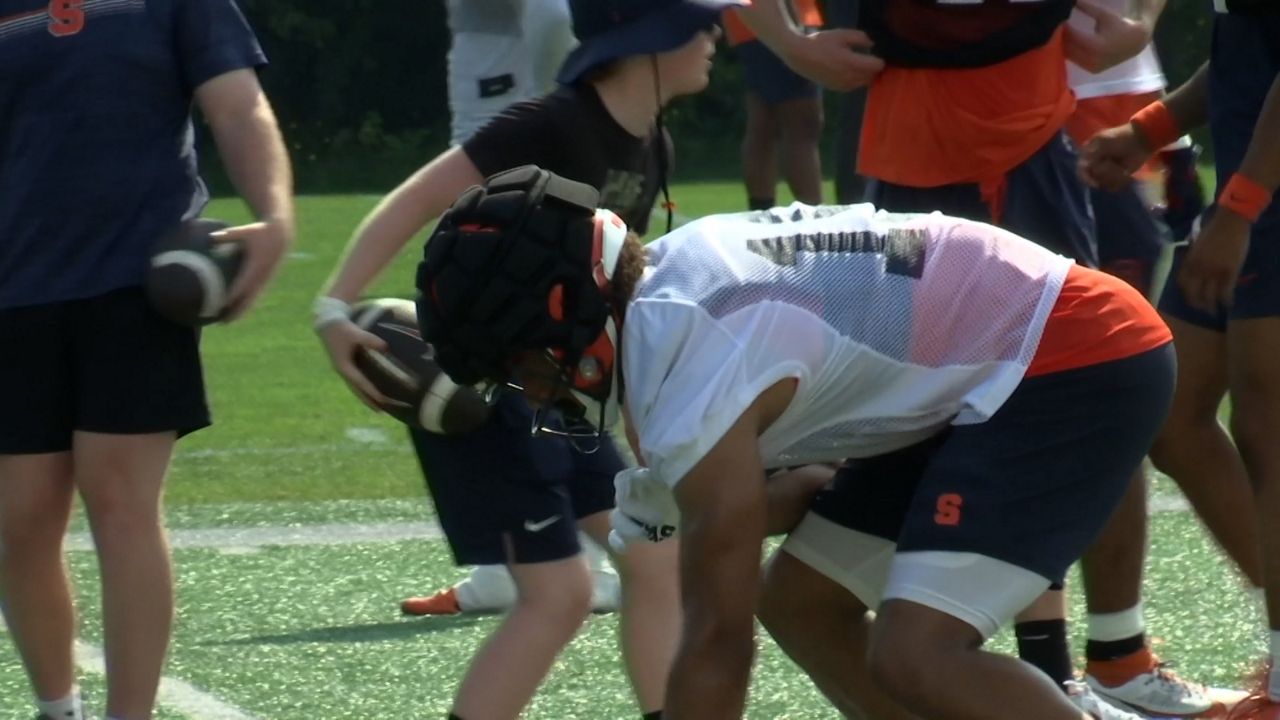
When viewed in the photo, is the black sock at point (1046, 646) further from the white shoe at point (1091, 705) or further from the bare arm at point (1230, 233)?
the bare arm at point (1230, 233)

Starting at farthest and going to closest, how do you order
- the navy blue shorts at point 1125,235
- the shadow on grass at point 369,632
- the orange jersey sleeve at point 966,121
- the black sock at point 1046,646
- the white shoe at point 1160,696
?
the shadow on grass at point 369,632 < the navy blue shorts at point 1125,235 < the orange jersey sleeve at point 966,121 < the white shoe at point 1160,696 < the black sock at point 1046,646

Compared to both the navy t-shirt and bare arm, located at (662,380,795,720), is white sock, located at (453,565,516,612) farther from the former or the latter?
bare arm, located at (662,380,795,720)

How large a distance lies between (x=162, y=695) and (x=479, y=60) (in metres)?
2.32

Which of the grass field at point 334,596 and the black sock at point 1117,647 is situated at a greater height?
the black sock at point 1117,647

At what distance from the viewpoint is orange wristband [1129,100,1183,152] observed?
15.1ft

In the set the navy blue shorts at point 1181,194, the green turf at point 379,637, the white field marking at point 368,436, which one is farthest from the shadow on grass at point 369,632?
the white field marking at point 368,436

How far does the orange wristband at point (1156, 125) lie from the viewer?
4.59 metres

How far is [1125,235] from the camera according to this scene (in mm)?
4910

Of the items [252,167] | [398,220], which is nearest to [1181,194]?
[398,220]

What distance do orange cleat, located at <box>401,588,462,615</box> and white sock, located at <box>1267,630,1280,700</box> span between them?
212cm

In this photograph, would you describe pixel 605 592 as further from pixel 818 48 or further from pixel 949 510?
pixel 949 510

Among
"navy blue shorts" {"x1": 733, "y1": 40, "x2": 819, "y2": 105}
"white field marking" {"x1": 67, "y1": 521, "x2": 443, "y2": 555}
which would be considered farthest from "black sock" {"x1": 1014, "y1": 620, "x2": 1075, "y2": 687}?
"navy blue shorts" {"x1": 733, "y1": 40, "x2": 819, "y2": 105}

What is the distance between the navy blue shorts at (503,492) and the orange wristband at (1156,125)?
1.41m

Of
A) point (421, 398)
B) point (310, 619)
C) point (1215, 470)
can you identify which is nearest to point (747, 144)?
point (310, 619)
